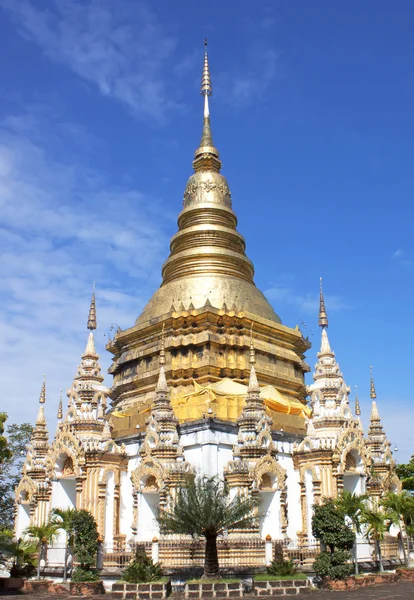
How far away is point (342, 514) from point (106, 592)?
7001 millimetres

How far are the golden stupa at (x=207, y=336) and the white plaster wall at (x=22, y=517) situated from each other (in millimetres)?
5353

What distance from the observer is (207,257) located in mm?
29562

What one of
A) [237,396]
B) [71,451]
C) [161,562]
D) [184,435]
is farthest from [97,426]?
[161,562]

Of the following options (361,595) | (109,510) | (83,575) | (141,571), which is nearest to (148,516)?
(109,510)

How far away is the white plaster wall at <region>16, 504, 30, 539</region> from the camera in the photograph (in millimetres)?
26672

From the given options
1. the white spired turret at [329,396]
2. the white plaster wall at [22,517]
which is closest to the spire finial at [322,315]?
the white spired turret at [329,396]

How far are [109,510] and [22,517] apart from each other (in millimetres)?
6742

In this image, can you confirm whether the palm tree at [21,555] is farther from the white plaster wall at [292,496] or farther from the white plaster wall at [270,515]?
the white plaster wall at [292,496]

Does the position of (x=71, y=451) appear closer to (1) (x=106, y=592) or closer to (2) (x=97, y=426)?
(2) (x=97, y=426)

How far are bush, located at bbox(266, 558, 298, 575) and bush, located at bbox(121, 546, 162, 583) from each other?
9.80 ft

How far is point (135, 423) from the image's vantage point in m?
24.1

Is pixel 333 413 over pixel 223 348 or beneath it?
beneath

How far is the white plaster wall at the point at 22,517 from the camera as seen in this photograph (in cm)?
2667

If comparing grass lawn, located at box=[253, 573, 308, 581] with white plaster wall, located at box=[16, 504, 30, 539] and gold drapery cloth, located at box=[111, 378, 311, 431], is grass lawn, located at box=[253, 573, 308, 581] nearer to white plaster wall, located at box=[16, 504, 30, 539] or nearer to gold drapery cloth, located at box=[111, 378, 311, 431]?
gold drapery cloth, located at box=[111, 378, 311, 431]
